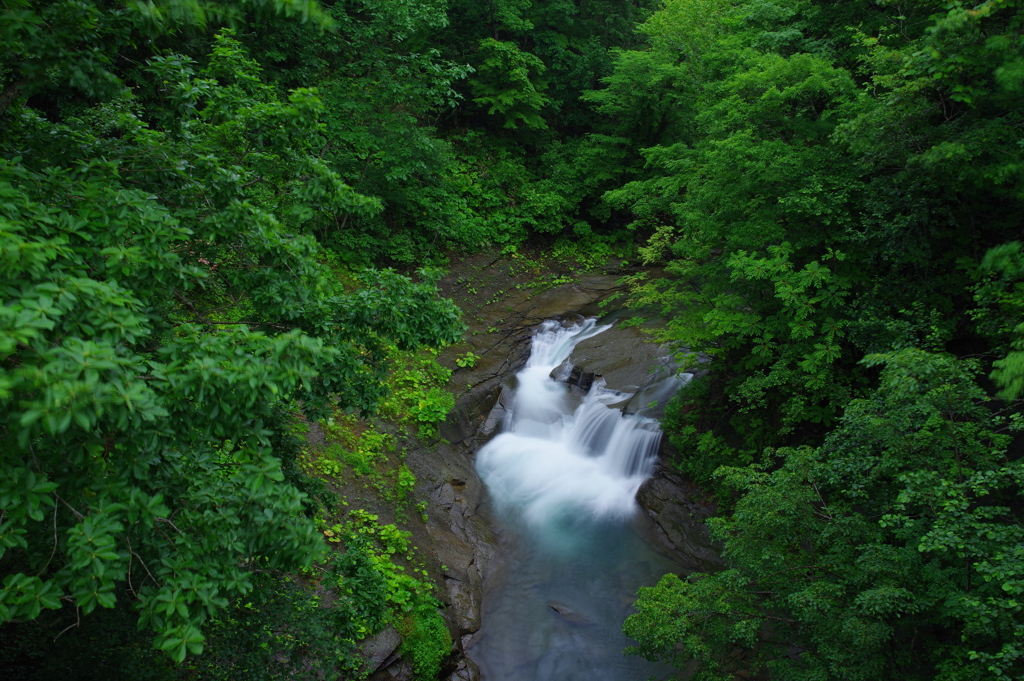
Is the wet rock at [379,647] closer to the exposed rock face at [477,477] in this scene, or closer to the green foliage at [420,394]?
the exposed rock face at [477,477]

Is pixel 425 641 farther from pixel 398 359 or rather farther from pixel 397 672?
pixel 398 359

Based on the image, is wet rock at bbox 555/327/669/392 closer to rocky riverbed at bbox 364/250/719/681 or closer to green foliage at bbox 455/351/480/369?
rocky riverbed at bbox 364/250/719/681

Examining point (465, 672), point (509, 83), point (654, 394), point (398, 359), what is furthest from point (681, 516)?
point (509, 83)

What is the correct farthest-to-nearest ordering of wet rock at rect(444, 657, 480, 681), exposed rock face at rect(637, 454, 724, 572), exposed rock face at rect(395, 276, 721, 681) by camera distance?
1. exposed rock face at rect(637, 454, 724, 572)
2. exposed rock face at rect(395, 276, 721, 681)
3. wet rock at rect(444, 657, 480, 681)

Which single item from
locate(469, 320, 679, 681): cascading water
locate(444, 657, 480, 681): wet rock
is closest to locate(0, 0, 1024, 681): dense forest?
locate(444, 657, 480, 681): wet rock

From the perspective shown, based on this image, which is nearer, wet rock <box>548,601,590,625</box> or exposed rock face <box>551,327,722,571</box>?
wet rock <box>548,601,590,625</box>

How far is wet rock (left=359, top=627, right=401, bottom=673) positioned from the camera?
7.16 metres

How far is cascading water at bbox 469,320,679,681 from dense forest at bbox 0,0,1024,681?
1.29 m

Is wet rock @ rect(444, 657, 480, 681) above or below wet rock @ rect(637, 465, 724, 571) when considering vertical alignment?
below

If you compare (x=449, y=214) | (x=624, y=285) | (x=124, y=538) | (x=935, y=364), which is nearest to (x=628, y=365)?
(x=624, y=285)

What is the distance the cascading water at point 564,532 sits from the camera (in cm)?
853

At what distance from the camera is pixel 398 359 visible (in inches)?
515

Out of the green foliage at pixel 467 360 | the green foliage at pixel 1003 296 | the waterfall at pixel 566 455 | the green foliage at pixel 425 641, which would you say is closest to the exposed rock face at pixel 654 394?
the waterfall at pixel 566 455

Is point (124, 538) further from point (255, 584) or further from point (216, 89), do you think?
point (216, 89)
